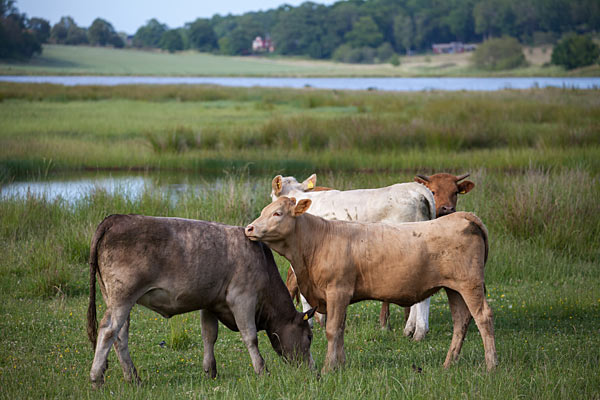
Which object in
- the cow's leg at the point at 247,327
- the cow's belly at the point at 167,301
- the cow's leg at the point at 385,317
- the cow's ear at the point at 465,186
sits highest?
the cow's ear at the point at 465,186

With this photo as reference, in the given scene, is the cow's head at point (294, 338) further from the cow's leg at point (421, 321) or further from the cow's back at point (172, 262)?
the cow's leg at point (421, 321)

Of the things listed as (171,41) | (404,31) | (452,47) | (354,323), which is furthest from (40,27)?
(354,323)

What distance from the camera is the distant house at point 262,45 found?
525 ft

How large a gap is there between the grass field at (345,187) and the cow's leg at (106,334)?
0.19 metres

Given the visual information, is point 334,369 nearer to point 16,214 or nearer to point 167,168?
point 16,214

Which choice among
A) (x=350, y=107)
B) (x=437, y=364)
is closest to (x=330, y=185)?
(x=437, y=364)

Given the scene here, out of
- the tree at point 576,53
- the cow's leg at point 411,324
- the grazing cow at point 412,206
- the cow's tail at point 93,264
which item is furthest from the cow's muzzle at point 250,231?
the tree at point 576,53

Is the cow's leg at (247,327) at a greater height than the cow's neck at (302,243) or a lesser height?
lesser

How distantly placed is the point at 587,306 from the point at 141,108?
3433cm

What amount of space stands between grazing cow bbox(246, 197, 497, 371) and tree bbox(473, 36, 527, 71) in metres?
100

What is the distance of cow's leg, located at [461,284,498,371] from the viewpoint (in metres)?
6.84

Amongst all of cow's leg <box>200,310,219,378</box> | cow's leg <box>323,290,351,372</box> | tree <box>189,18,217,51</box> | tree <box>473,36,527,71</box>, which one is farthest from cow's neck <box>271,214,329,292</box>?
tree <box>189,18,217,51</box>

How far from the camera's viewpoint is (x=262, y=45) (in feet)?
537

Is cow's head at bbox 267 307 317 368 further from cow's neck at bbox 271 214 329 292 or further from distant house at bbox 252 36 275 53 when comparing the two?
→ distant house at bbox 252 36 275 53
